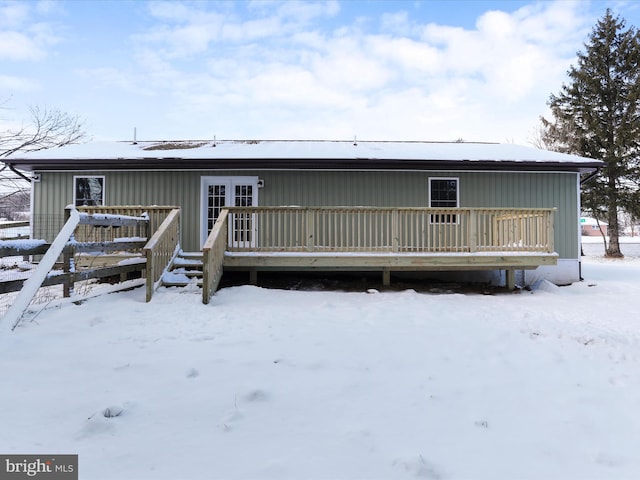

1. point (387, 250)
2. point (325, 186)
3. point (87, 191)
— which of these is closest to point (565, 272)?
point (387, 250)

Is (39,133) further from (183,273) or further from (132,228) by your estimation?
(183,273)

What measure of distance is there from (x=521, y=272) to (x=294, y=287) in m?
5.91

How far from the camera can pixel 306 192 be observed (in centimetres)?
966

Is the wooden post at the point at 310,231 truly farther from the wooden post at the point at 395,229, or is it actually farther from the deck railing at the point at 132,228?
the deck railing at the point at 132,228

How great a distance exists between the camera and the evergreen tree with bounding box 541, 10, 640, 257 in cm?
1753

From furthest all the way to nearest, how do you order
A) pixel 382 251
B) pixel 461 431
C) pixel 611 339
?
pixel 382 251
pixel 611 339
pixel 461 431

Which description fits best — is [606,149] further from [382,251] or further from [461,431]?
[461,431]

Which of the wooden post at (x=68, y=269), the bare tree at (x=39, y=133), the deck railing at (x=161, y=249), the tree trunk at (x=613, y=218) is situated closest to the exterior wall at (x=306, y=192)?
the deck railing at (x=161, y=249)

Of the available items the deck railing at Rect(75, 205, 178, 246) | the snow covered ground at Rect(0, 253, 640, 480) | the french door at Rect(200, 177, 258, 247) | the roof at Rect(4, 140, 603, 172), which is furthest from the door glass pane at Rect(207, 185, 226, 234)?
the snow covered ground at Rect(0, 253, 640, 480)

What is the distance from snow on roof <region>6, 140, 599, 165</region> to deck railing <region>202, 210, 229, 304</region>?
2765 millimetres

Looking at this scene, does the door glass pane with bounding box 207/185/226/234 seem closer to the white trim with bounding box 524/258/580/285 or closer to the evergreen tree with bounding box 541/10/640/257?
the white trim with bounding box 524/258/580/285

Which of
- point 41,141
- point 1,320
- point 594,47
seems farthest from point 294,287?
point 594,47

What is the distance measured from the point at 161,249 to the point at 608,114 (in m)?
22.2

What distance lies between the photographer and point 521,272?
30.7 ft
